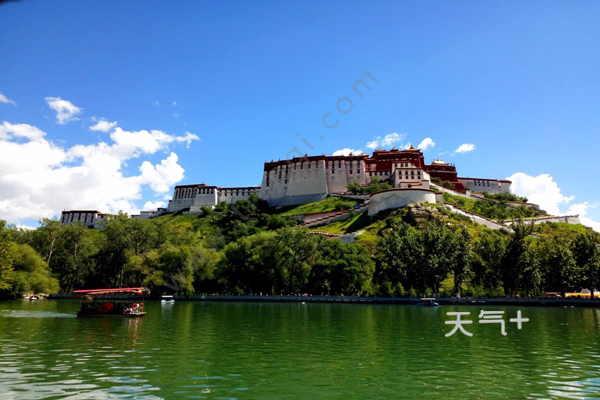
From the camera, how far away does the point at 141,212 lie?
12900cm

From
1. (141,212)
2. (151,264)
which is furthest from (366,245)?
(141,212)

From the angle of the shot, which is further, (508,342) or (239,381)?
(508,342)

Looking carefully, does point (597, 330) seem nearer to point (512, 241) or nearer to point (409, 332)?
point (409, 332)

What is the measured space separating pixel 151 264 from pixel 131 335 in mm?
41070

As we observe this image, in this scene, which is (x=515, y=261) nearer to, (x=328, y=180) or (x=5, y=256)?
(x=5, y=256)

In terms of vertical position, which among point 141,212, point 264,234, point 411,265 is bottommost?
point 411,265

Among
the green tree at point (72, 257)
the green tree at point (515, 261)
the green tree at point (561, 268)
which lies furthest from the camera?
the green tree at point (72, 257)

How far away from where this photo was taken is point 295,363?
48.5 feet

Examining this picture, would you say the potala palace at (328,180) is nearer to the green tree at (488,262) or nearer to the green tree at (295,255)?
the green tree at (295,255)

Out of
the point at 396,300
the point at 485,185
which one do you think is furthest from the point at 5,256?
the point at 485,185

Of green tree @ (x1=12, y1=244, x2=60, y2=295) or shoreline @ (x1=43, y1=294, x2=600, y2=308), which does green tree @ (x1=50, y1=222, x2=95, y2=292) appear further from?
shoreline @ (x1=43, y1=294, x2=600, y2=308)

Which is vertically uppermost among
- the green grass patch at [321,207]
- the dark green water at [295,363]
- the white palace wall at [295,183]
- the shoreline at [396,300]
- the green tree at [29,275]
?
the white palace wall at [295,183]

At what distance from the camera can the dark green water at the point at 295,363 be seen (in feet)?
37.0

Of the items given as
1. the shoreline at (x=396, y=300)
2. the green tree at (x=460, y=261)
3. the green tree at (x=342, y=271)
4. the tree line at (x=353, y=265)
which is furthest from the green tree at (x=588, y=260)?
the green tree at (x=342, y=271)
